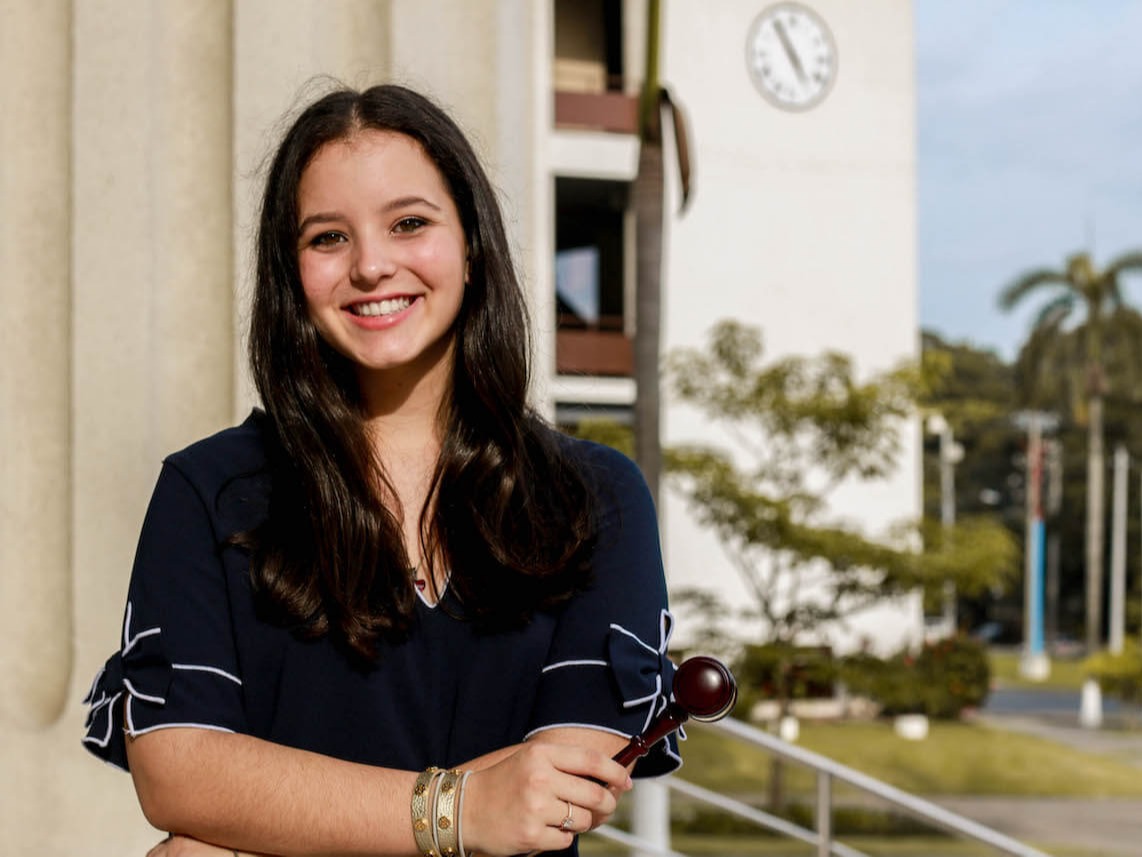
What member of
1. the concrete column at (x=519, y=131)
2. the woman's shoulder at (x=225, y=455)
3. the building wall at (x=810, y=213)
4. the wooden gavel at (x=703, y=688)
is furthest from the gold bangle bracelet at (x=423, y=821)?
the building wall at (x=810, y=213)

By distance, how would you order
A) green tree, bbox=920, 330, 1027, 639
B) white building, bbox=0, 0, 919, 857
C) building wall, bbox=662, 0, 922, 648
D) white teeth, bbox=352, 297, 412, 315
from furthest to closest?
green tree, bbox=920, 330, 1027, 639, building wall, bbox=662, 0, 922, 648, white building, bbox=0, 0, 919, 857, white teeth, bbox=352, 297, 412, 315

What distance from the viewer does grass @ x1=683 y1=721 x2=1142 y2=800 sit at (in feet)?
50.6

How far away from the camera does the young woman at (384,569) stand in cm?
122

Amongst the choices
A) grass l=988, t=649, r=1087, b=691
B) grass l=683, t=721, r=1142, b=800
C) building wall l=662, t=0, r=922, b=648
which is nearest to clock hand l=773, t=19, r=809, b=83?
building wall l=662, t=0, r=922, b=648

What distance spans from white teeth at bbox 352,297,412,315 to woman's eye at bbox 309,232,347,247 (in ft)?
0.21

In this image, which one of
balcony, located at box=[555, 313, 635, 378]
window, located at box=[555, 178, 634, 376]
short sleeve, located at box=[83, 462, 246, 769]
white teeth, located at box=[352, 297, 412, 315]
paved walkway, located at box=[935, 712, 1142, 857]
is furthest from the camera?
window, located at box=[555, 178, 634, 376]

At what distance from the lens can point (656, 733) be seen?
3.83 ft

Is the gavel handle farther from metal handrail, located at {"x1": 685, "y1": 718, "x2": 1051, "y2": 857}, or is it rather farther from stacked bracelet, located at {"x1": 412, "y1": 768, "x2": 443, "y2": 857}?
metal handrail, located at {"x1": 685, "y1": 718, "x2": 1051, "y2": 857}

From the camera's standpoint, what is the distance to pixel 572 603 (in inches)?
52.9

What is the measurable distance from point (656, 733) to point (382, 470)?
1.29ft

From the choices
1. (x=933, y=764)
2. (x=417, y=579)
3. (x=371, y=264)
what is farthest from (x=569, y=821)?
(x=933, y=764)

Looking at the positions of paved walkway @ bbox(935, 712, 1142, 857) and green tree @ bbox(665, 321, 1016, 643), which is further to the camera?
green tree @ bbox(665, 321, 1016, 643)

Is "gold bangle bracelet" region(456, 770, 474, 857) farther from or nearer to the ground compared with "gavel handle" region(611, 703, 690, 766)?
nearer to the ground

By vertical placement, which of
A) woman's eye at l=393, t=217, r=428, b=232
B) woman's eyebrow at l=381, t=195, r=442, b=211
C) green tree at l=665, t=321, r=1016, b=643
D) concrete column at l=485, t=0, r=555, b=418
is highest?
concrete column at l=485, t=0, r=555, b=418
